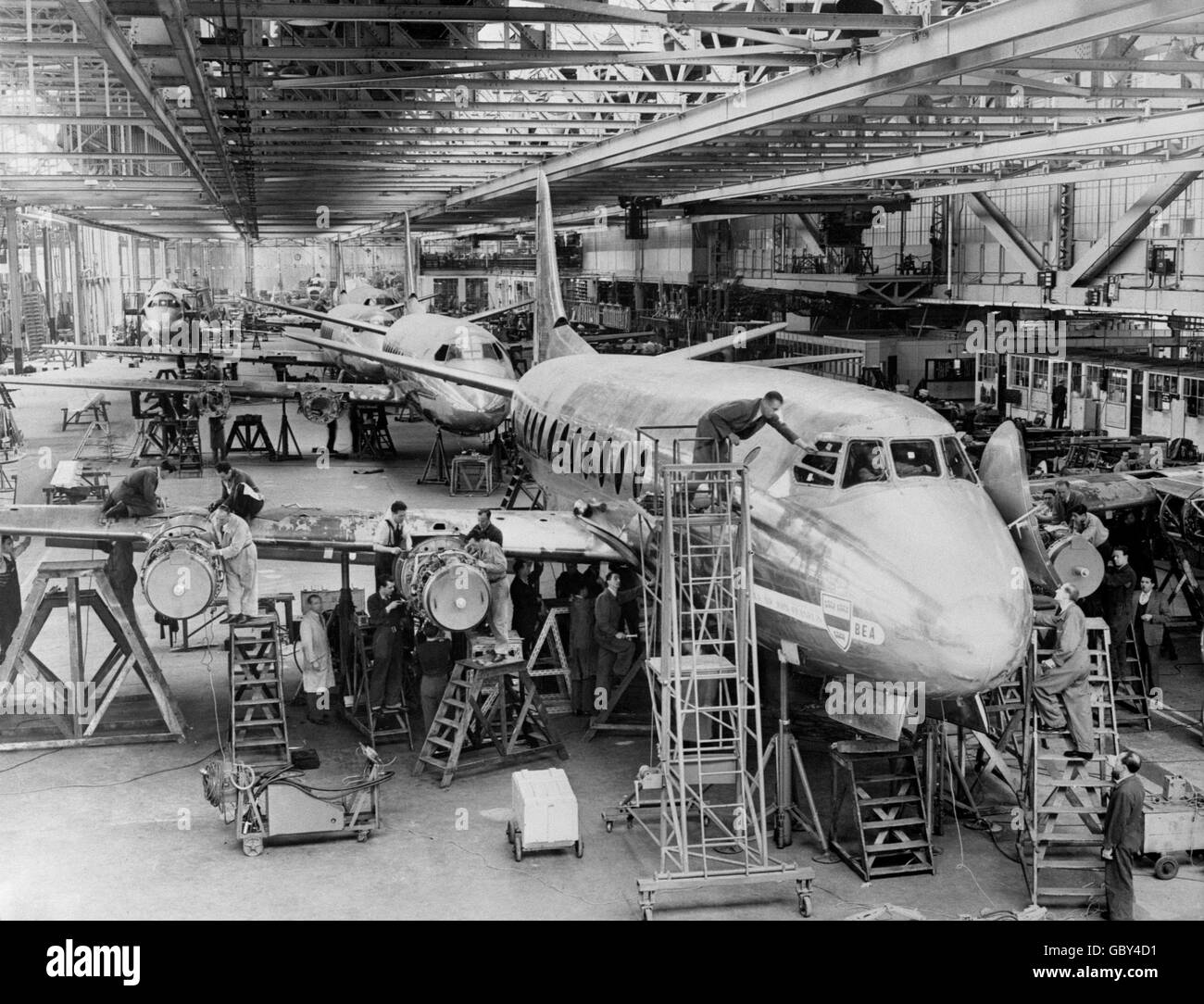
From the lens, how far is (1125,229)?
41.5 metres

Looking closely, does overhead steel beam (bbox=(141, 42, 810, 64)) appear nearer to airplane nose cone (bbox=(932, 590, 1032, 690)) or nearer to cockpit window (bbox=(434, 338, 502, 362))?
airplane nose cone (bbox=(932, 590, 1032, 690))

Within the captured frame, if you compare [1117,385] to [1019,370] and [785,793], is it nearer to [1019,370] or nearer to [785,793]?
[1019,370]

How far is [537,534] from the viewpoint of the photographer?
21.9 m

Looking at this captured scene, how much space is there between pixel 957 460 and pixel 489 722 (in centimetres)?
774

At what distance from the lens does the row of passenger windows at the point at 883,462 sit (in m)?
15.8

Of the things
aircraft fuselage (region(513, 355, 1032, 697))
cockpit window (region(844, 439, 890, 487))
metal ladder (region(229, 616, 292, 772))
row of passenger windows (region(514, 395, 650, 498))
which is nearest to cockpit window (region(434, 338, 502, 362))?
row of passenger windows (region(514, 395, 650, 498))

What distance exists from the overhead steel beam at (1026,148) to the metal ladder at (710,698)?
17113 mm

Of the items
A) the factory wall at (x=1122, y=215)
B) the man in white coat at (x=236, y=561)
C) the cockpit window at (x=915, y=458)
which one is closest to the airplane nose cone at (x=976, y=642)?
the cockpit window at (x=915, y=458)

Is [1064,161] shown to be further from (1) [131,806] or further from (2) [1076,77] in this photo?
(1) [131,806]

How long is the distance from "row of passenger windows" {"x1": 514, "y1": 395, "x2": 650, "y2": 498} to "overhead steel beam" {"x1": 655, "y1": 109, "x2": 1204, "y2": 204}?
14.2 meters

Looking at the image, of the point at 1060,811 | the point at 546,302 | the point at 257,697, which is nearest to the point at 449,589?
the point at 257,697

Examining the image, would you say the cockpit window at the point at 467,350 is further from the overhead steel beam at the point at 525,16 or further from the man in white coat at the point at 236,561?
the overhead steel beam at the point at 525,16

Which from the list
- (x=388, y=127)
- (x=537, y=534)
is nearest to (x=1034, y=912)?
(x=537, y=534)

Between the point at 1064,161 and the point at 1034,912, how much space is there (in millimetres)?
32065
